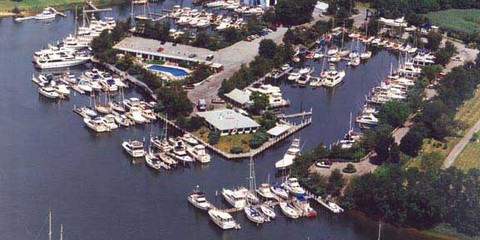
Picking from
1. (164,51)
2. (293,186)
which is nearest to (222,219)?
(293,186)

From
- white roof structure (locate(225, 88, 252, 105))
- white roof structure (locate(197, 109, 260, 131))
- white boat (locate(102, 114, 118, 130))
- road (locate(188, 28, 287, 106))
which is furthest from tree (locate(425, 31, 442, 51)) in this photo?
white boat (locate(102, 114, 118, 130))

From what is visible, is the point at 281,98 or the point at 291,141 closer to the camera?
the point at 291,141

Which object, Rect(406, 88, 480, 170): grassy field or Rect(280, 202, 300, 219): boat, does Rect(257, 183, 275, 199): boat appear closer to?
Rect(280, 202, 300, 219): boat

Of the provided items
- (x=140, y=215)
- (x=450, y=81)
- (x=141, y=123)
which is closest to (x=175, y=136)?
(x=141, y=123)

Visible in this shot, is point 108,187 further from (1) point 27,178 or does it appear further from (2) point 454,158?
(2) point 454,158

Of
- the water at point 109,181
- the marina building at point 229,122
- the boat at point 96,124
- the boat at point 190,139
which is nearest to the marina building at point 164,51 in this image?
the water at point 109,181

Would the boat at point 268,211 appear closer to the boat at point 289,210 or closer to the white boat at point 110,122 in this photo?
the boat at point 289,210

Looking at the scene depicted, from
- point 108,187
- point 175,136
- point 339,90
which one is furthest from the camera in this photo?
point 339,90

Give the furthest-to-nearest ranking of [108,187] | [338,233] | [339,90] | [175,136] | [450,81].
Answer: [339,90]
[450,81]
[175,136]
[108,187]
[338,233]
